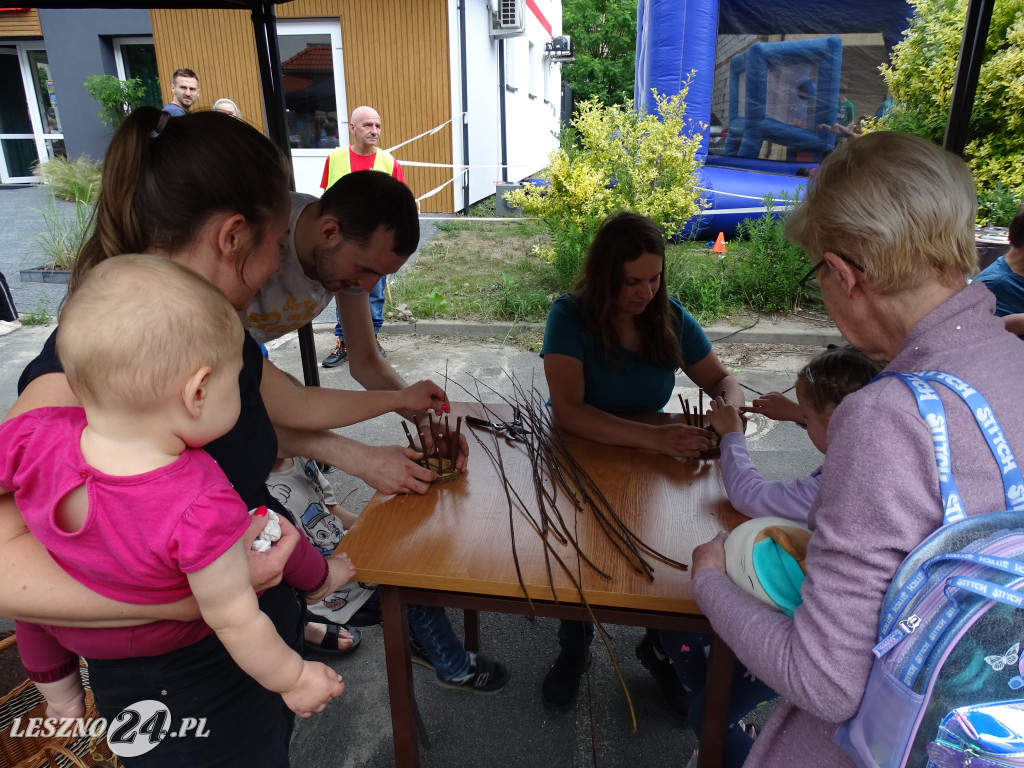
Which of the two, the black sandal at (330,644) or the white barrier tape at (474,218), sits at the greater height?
the white barrier tape at (474,218)

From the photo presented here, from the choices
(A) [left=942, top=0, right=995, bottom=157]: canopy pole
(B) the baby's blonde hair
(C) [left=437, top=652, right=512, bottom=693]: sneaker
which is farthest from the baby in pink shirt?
(A) [left=942, top=0, right=995, bottom=157]: canopy pole

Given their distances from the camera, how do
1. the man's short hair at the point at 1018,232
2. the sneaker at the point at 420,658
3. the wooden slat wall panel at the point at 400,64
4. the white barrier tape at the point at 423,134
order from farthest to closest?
the white barrier tape at the point at 423,134
the wooden slat wall panel at the point at 400,64
the man's short hair at the point at 1018,232
the sneaker at the point at 420,658

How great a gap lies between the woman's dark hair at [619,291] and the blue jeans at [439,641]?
108cm

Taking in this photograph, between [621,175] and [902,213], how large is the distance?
20.5 feet

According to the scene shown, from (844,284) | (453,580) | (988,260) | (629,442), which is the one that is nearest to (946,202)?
(844,284)

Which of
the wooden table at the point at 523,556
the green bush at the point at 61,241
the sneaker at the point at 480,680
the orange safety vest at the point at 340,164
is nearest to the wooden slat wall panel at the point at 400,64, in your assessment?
the green bush at the point at 61,241

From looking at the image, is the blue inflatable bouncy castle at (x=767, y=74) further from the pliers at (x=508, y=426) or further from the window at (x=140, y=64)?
the window at (x=140, y=64)

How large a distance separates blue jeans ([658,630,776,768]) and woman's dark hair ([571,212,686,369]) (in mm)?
990

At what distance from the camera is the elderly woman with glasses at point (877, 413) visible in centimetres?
82

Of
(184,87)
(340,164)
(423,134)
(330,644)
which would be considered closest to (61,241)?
(184,87)

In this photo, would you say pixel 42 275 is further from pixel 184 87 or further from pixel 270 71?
pixel 270 71

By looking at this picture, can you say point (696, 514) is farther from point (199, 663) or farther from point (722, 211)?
point (722, 211)

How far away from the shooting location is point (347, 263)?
2029mm

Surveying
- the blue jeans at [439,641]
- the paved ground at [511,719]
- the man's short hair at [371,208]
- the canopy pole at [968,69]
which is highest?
the canopy pole at [968,69]
